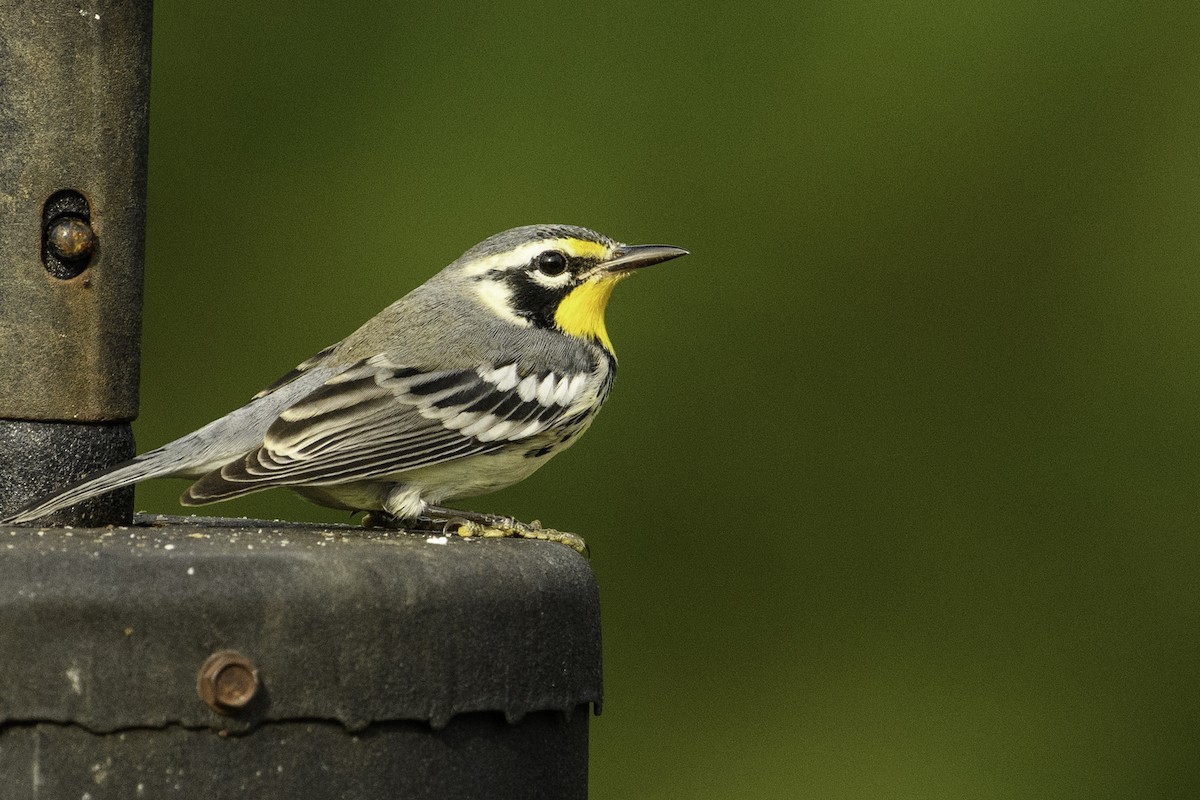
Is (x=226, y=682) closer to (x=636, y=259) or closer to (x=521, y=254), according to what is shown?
(x=521, y=254)

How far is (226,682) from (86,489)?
1.15 m

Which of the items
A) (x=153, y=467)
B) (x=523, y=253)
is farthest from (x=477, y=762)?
(x=523, y=253)

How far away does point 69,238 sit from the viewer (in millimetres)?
3746

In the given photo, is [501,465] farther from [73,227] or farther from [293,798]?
[293,798]

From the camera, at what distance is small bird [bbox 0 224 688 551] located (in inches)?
163

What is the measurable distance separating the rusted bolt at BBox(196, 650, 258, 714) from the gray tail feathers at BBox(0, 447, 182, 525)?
1105 mm

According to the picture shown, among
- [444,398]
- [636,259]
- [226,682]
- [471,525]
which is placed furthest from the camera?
[636,259]

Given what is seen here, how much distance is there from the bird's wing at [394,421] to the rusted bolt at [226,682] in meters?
1.27

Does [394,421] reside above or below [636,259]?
below

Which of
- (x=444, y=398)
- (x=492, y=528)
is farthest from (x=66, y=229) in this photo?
(x=492, y=528)

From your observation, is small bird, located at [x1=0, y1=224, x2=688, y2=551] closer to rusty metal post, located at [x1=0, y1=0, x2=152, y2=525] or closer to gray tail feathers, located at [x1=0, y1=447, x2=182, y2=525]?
gray tail feathers, located at [x1=0, y1=447, x2=182, y2=525]

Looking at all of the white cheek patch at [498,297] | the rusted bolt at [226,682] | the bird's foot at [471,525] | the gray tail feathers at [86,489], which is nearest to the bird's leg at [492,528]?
the bird's foot at [471,525]

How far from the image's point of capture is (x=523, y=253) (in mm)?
4973

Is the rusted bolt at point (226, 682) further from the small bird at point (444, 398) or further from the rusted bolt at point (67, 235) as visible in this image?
the rusted bolt at point (67, 235)
